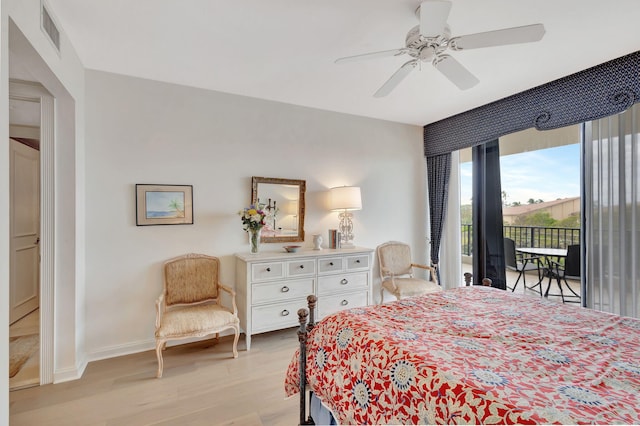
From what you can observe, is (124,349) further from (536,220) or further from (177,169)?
(536,220)

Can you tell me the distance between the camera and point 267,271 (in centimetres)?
300

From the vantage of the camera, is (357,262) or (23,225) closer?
(357,262)

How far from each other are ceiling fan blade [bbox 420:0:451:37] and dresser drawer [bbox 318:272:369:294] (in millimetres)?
2470

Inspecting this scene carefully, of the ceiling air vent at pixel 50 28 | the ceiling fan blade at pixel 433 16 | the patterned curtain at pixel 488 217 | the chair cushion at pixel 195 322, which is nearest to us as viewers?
the ceiling fan blade at pixel 433 16

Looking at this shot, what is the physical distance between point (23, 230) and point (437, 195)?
5512 mm

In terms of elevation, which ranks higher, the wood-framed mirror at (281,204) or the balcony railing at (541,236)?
the wood-framed mirror at (281,204)

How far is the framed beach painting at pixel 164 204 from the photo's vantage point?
114 inches

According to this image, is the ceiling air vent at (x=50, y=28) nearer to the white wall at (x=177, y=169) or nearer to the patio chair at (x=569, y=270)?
the white wall at (x=177, y=169)

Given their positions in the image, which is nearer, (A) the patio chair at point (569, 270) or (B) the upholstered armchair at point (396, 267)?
(A) the patio chair at point (569, 270)

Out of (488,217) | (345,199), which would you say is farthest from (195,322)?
(488,217)

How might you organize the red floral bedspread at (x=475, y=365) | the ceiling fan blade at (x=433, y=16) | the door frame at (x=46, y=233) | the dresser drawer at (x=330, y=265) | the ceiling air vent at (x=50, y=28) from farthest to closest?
the dresser drawer at (x=330, y=265), the door frame at (x=46, y=233), the ceiling air vent at (x=50, y=28), the ceiling fan blade at (x=433, y=16), the red floral bedspread at (x=475, y=365)

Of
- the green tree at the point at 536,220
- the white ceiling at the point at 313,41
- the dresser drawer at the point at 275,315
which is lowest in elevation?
the dresser drawer at the point at 275,315

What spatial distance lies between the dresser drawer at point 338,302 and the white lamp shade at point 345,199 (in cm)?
104

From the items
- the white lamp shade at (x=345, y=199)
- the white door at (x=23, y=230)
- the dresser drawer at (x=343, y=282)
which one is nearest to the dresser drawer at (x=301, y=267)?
the dresser drawer at (x=343, y=282)
